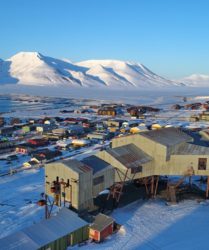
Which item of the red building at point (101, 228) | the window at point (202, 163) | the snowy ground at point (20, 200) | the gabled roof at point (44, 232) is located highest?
the window at point (202, 163)

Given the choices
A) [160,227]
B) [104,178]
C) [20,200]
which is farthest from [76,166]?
[20,200]

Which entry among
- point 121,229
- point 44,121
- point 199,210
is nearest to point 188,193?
point 199,210

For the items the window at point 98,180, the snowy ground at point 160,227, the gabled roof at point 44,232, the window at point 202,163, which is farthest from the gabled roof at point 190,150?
the gabled roof at point 44,232

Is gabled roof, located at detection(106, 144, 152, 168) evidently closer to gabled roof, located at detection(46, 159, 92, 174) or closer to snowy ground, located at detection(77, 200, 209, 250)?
gabled roof, located at detection(46, 159, 92, 174)

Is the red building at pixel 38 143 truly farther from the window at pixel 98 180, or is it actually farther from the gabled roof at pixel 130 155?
the window at pixel 98 180

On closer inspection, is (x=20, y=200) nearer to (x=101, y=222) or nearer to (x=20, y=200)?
(x=20, y=200)

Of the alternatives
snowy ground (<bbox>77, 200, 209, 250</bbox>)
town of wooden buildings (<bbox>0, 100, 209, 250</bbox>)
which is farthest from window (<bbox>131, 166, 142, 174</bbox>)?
snowy ground (<bbox>77, 200, 209, 250</bbox>)
